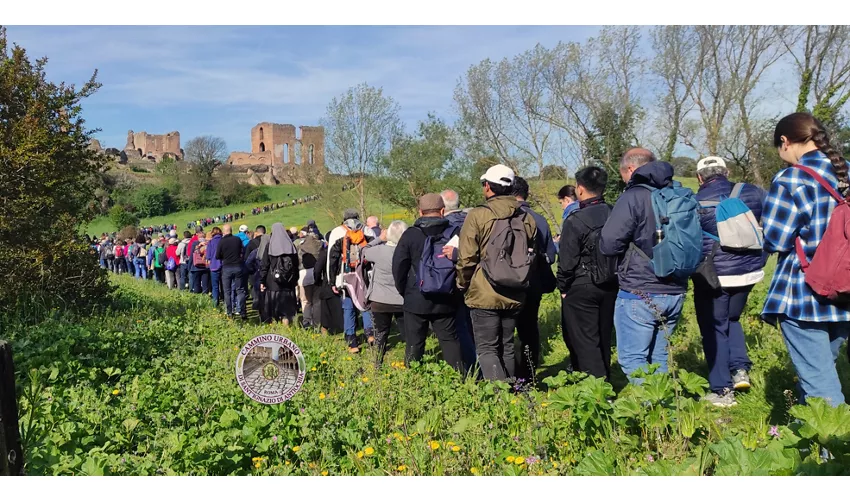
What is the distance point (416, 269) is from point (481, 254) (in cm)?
98

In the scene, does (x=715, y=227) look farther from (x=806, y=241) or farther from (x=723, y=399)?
(x=806, y=241)

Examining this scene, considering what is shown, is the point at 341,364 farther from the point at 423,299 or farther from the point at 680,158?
the point at 680,158

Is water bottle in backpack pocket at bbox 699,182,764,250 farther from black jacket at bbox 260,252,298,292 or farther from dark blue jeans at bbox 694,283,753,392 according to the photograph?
black jacket at bbox 260,252,298,292

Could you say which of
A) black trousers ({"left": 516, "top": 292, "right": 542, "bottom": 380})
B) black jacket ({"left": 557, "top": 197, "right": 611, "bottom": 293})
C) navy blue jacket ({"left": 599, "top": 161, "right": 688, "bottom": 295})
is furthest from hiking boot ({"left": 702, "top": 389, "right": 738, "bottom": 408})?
black trousers ({"left": 516, "top": 292, "right": 542, "bottom": 380})

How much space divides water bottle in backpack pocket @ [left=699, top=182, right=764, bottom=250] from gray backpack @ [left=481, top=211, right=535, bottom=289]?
146cm

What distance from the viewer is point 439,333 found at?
588 centimetres

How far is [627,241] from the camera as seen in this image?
15.1ft

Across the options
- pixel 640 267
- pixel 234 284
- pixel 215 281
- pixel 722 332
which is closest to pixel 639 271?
pixel 640 267

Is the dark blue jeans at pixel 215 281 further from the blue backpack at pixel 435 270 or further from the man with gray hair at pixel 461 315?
the blue backpack at pixel 435 270

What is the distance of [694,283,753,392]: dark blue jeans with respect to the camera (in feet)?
16.9

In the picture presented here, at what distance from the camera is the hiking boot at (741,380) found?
5.12 meters

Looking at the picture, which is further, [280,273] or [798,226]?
[280,273]

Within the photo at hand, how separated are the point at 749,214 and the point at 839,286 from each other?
6.12 ft

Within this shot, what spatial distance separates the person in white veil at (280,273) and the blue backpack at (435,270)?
4.30 metres
